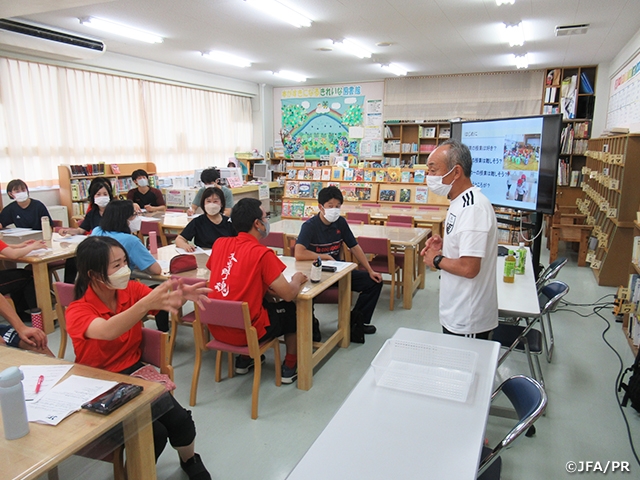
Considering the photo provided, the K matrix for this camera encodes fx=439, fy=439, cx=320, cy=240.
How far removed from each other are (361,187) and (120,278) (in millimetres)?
5186

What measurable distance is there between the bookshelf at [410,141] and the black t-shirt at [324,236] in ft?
24.0

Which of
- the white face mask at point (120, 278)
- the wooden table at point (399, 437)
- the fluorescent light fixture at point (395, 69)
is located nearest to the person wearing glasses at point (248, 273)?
the white face mask at point (120, 278)

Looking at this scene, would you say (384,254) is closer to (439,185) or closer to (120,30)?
(439,185)

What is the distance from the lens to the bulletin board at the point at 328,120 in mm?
11148

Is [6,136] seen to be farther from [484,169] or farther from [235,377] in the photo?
[484,169]

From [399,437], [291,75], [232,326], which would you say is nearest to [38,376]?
[232,326]

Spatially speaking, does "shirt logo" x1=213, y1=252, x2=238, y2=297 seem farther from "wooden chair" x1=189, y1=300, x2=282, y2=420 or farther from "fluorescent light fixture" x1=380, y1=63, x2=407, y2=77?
"fluorescent light fixture" x1=380, y1=63, x2=407, y2=77

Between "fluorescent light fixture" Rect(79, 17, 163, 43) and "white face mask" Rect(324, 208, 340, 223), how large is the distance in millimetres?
4419

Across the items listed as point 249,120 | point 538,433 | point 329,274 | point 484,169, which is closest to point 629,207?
point 484,169

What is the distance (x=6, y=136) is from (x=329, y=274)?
19.3 feet

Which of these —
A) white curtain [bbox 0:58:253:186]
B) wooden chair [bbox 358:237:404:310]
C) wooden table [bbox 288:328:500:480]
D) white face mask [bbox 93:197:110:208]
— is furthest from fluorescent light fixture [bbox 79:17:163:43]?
wooden table [bbox 288:328:500:480]

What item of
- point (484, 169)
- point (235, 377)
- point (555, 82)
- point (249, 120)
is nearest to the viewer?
point (235, 377)

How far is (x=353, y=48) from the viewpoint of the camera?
7539 millimetres

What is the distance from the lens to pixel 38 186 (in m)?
6.88
